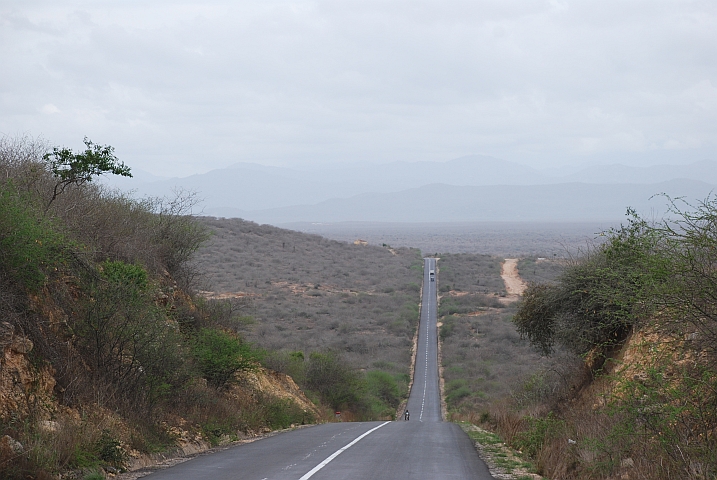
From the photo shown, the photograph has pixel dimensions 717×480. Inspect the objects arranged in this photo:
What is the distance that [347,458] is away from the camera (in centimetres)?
1370

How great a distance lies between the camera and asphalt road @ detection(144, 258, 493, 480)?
11.5 metres

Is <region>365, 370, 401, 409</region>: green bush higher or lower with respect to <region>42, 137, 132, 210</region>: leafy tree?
lower

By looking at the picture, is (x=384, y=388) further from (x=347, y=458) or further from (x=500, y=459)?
(x=347, y=458)

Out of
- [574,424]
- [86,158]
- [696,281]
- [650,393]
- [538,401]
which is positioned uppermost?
[86,158]

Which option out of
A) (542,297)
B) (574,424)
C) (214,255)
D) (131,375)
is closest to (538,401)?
(542,297)

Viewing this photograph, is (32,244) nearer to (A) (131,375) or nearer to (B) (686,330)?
(A) (131,375)

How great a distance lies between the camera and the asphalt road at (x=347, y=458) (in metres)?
11.5

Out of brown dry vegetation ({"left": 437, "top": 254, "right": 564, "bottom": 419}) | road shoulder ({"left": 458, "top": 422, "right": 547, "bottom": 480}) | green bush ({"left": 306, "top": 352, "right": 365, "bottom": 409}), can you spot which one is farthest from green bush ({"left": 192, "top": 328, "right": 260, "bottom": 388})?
green bush ({"left": 306, "top": 352, "right": 365, "bottom": 409})

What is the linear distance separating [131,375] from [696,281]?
35.2 ft

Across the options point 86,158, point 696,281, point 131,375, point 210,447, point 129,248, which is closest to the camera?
point 696,281

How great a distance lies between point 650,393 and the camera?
9.56 meters

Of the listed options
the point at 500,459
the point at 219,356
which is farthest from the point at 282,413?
the point at 500,459

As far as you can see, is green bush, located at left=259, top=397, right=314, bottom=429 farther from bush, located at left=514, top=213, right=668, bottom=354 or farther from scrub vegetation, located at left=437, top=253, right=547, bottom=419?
scrub vegetation, located at left=437, top=253, right=547, bottom=419

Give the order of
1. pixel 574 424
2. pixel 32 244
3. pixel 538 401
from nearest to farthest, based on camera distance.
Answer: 1. pixel 32 244
2. pixel 574 424
3. pixel 538 401
